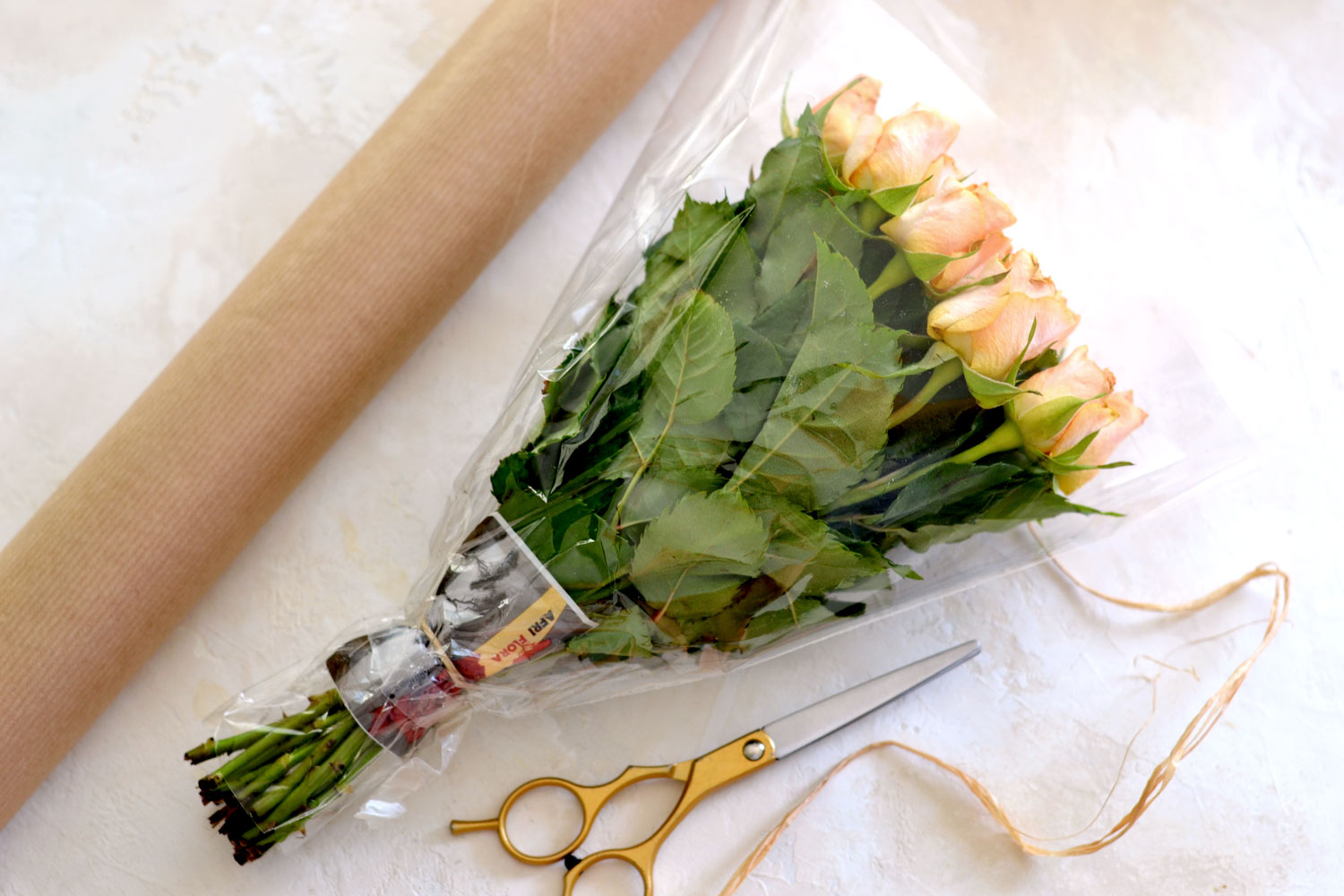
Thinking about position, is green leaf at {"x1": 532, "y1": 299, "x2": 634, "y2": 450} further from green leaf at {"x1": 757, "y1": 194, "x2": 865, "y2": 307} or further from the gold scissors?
the gold scissors

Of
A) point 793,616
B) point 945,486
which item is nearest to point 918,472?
point 945,486

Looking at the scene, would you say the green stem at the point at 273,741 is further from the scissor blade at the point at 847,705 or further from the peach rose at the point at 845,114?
the peach rose at the point at 845,114

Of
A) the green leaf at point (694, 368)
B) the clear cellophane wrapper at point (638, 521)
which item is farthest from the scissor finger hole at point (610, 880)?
the green leaf at point (694, 368)

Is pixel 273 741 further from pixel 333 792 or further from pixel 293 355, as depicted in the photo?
pixel 293 355

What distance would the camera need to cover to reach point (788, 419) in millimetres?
531

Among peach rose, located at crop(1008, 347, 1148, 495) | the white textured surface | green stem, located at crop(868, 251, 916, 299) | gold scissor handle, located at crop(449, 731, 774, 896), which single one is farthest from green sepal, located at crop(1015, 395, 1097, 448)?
gold scissor handle, located at crop(449, 731, 774, 896)

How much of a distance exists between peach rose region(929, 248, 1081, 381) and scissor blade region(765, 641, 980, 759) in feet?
0.95

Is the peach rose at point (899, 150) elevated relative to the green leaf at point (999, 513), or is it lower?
elevated

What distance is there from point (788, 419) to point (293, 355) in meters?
0.40

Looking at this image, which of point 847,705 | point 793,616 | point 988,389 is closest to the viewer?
point 988,389

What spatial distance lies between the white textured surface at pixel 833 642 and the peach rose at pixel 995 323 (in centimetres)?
18

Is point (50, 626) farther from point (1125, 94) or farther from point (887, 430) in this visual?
point (1125, 94)

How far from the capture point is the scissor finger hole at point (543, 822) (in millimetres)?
718

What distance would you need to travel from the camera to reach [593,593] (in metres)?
0.58
